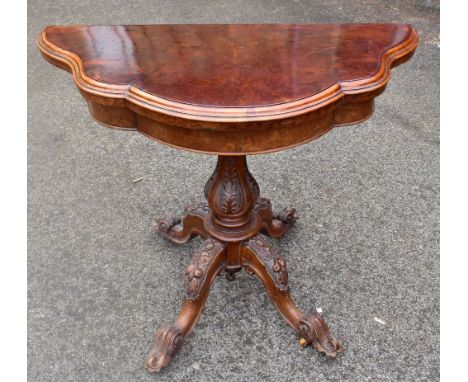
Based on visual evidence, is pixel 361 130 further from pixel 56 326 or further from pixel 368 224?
pixel 56 326

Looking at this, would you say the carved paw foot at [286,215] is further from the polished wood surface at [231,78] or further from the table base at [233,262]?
the polished wood surface at [231,78]

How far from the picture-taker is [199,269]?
157cm

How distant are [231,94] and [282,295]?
762mm

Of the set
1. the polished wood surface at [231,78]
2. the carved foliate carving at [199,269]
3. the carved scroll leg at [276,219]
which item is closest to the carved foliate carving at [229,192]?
the carved foliate carving at [199,269]

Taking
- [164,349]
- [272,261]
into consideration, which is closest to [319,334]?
[272,261]

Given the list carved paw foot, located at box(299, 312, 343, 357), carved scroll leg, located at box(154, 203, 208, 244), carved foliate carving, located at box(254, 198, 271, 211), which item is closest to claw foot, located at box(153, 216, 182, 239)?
carved scroll leg, located at box(154, 203, 208, 244)

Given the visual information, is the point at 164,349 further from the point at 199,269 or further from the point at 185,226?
the point at 185,226

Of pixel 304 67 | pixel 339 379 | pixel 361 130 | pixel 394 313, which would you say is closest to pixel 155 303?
pixel 339 379

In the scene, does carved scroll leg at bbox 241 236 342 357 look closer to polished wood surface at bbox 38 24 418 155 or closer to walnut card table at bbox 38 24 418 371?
walnut card table at bbox 38 24 418 371

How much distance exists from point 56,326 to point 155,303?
0.34 m

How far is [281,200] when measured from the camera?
7.23 ft

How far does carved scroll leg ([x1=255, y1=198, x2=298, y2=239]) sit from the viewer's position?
1854 millimetres

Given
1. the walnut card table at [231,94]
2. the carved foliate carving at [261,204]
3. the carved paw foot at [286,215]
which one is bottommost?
the carved paw foot at [286,215]

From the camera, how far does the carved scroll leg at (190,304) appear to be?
150 cm
